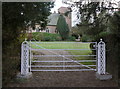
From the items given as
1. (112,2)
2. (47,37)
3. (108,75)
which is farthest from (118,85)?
(47,37)

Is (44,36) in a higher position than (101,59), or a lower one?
higher

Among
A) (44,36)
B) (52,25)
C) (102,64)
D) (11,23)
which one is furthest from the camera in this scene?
(52,25)

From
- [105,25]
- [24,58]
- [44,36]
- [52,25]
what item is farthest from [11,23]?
[52,25]

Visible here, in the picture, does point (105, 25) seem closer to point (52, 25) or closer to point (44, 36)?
point (44, 36)

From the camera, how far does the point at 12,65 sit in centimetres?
383

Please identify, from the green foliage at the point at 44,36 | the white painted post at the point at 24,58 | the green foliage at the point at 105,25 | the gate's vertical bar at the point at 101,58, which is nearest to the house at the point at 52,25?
the green foliage at the point at 44,36

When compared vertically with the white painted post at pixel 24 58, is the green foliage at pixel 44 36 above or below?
above

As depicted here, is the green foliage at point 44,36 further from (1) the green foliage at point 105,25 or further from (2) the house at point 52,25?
(1) the green foliage at point 105,25

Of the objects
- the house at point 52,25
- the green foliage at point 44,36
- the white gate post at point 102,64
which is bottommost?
the white gate post at point 102,64

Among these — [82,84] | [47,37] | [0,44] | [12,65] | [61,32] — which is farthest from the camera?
[61,32]

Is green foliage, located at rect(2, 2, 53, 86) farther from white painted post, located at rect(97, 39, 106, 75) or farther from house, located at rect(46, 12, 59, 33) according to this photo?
house, located at rect(46, 12, 59, 33)

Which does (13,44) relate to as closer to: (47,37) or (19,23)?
(19,23)

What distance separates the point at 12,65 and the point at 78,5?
2.89 m

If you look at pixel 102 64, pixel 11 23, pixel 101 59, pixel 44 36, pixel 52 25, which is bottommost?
pixel 102 64
